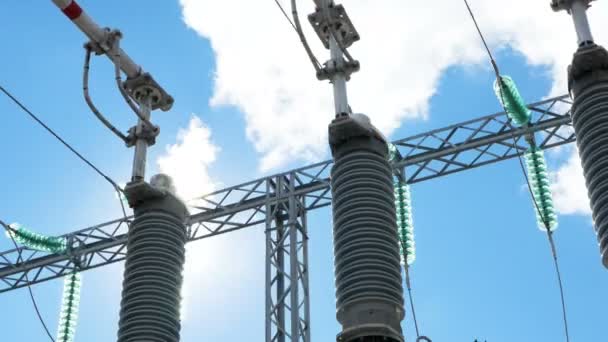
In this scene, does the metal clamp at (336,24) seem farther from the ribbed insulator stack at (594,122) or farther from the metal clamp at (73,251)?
the metal clamp at (73,251)

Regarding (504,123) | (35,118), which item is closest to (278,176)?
(504,123)

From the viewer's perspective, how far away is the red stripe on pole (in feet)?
32.8

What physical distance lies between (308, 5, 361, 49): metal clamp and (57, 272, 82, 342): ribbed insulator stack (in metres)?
→ 8.06

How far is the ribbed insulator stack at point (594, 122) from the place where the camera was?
7492mm

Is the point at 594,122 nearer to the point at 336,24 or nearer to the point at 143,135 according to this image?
the point at 336,24

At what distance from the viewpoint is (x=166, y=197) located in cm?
988

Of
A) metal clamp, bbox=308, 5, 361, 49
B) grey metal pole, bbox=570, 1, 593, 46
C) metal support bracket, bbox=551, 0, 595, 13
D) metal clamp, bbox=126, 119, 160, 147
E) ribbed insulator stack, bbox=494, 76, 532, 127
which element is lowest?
grey metal pole, bbox=570, 1, 593, 46

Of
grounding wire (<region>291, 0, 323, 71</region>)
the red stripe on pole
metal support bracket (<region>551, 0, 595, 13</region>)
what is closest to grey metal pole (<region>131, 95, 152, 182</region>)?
the red stripe on pole

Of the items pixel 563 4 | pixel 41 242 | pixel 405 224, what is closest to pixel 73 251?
pixel 41 242

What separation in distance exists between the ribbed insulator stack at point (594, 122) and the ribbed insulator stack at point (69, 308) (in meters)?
10.1

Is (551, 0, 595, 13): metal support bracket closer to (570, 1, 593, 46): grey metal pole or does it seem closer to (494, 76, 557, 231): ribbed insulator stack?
(570, 1, 593, 46): grey metal pole

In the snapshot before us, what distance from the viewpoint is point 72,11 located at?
10.0m

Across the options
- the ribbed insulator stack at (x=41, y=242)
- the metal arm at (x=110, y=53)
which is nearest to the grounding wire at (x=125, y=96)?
the metal arm at (x=110, y=53)

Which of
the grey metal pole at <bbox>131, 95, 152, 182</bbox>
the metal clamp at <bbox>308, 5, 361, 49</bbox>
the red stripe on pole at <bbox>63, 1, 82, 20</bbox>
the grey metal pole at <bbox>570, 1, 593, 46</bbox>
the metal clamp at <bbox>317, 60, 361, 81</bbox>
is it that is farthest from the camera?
the grey metal pole at <bbox>131, 95, 152, 182</bbox>
